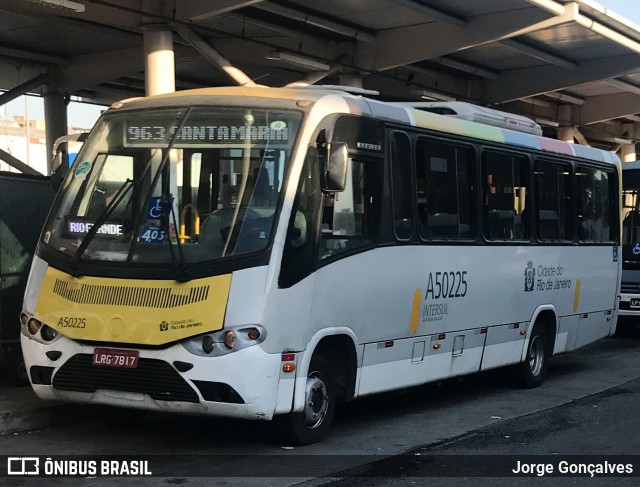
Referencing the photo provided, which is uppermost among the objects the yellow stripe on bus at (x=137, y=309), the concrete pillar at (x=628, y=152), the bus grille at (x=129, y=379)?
the concrete pillar at (x=628, y=152)

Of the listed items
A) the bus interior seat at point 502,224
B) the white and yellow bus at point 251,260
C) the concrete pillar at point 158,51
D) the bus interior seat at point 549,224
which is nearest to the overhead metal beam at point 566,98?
the concrete pillar at point 158,51

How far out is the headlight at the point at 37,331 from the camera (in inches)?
327

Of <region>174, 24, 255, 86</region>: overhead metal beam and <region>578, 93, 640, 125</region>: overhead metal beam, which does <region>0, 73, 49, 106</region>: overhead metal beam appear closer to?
<region>174, 24, 255, 86</region>: overhead metal beam

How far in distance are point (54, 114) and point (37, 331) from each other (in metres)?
25.1

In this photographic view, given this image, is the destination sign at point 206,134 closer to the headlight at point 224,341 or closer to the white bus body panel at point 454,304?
the white bus body panel at point 454,304

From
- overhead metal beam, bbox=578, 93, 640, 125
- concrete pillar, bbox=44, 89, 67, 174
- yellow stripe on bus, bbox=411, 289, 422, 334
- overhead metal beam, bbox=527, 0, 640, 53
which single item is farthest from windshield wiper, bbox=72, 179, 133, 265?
overhead metal beam, bbox=578, 93, 640, 125

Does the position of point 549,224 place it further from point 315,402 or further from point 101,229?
point 101,229

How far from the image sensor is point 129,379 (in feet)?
26.1

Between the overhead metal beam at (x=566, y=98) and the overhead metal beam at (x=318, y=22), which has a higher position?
the overhead metal beam at (x=318, y=22)

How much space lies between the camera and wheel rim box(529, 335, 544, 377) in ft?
41.2

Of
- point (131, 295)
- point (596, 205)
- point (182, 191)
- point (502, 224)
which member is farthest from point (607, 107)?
point (131, 295)

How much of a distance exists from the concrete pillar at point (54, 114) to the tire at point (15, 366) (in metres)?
21.0

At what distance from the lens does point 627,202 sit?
60.9 ft

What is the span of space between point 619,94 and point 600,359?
83.7ft
